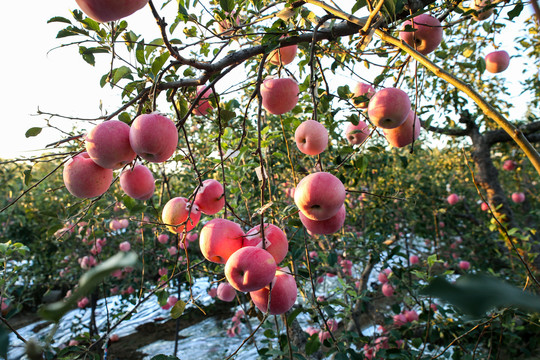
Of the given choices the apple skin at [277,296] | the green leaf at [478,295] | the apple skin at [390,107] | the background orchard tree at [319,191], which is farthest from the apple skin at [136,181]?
the green leaf at [478,295]

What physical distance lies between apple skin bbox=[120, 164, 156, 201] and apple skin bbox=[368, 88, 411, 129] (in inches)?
31.6

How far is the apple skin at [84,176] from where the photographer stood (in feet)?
2.95

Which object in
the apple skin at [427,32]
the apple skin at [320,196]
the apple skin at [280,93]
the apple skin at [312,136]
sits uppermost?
the apple skin at [427,32]

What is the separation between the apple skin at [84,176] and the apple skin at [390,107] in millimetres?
878

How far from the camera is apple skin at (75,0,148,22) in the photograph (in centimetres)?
61

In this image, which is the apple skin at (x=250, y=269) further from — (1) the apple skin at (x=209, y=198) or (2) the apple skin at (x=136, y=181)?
(2) the apple skin at (x=136, y=181)

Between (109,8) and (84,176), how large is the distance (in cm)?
50

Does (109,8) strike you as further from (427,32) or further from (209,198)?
(427,32)

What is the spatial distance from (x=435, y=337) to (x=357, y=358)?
790 mm

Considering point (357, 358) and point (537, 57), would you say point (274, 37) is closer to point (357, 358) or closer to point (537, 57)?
point (357, 358)

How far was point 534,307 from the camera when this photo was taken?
153 millimetres

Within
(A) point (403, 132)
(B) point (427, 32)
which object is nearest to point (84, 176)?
(A) point (403, 132)

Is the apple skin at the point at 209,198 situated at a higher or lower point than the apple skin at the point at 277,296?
higher

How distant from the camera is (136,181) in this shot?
1047 mm
